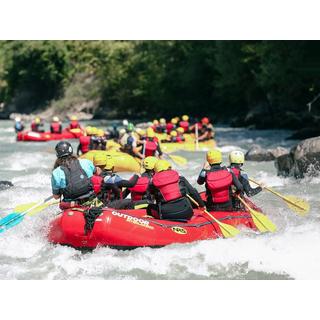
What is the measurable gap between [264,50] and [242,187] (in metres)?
18.5

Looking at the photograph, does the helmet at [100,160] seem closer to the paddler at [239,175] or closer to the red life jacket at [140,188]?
the red life jacket at [140,188]

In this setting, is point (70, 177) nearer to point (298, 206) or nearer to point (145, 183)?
point (145, 183)

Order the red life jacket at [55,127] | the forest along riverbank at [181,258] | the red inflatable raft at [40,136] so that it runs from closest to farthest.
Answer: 1. the forest along riverbank at [181,258]
2. the red inflatable raft at [40,136]
3. the red life jacket at [55,127]

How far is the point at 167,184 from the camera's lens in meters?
7.71

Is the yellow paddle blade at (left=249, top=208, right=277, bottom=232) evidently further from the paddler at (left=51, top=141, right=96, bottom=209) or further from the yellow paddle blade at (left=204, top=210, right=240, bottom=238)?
the paddler at (left=51, top=141, right=96, bottom=209)

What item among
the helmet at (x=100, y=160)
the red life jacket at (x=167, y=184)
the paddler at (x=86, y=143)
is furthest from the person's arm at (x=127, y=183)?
the paddler at (x=86, y=143)

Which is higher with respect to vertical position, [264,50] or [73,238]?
[264,50]

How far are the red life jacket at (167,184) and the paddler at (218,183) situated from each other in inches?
30.1

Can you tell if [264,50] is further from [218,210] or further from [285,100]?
[218,210]

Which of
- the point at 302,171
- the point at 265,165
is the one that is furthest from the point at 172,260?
the point at 265,165

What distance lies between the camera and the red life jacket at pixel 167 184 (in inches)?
304

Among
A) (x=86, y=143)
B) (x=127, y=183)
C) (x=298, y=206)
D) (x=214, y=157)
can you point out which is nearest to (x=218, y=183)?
(x=214, y=157)

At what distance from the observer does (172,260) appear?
24.1ft

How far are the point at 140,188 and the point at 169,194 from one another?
3.33 feet
